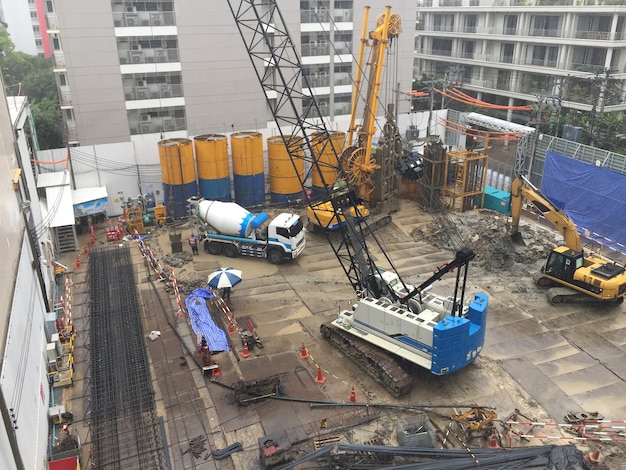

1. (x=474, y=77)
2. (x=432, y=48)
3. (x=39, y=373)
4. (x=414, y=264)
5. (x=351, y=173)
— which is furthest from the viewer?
(x=432, y=48)

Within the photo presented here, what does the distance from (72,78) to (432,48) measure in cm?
4618

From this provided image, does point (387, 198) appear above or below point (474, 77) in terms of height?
below

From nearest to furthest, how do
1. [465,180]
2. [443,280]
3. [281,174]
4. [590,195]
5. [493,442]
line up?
[493,442] → [443,280] → [590,195] → [465,180] → [281,174]

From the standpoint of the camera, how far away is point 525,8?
4978 centimetres

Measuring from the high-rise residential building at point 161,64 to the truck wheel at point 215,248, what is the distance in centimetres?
938

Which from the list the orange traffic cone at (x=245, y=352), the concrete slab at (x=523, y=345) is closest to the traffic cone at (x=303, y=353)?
the orange traffic cone at (x=245, y=352)

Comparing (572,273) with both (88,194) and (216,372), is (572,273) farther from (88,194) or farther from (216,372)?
(88,194)

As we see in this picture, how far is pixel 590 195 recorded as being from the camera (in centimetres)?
2773

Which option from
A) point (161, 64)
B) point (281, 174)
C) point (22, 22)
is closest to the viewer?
point (281, 174)

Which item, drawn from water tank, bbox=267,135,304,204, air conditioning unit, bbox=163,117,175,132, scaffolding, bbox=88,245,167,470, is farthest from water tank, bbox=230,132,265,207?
scaffolding, bbox=88,245,167,470

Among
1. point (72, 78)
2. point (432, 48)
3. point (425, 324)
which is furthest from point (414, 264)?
point (432, 48)

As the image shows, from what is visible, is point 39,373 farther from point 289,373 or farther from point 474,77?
point 474,77

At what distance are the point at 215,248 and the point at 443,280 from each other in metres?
11.2

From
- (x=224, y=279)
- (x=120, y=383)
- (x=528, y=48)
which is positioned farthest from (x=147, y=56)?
(x=528, y=48)
